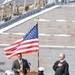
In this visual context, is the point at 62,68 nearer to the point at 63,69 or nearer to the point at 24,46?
the point at 63,69

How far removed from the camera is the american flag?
47.6 ft

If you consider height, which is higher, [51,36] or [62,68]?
[62,68]

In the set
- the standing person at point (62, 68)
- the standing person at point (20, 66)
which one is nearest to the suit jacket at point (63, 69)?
the standing person at point (62, 68)

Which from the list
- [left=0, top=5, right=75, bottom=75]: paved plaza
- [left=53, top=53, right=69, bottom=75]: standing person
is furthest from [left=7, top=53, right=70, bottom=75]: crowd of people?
[left=0, top=5, right=75, bottom=75]: paved plaza

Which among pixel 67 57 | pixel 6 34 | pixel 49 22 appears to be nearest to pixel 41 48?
pixel 67 57

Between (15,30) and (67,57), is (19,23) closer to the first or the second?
(15,30)

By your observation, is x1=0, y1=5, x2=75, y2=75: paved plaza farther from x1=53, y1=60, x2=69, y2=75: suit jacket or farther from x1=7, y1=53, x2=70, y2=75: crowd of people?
x1=53, y1=60, x2=69, y2=75: suit jacket

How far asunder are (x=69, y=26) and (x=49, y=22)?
3.60ft

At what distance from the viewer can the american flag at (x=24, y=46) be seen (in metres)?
14.5

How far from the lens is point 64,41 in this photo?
23109 mm

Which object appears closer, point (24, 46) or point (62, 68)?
point (62, 68)

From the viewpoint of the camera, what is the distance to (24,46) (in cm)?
1461

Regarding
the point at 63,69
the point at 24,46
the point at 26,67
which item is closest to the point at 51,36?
the point at 24,46

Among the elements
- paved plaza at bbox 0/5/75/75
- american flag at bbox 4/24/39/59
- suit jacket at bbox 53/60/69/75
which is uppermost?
american flag at bbox 4/24/39/59
